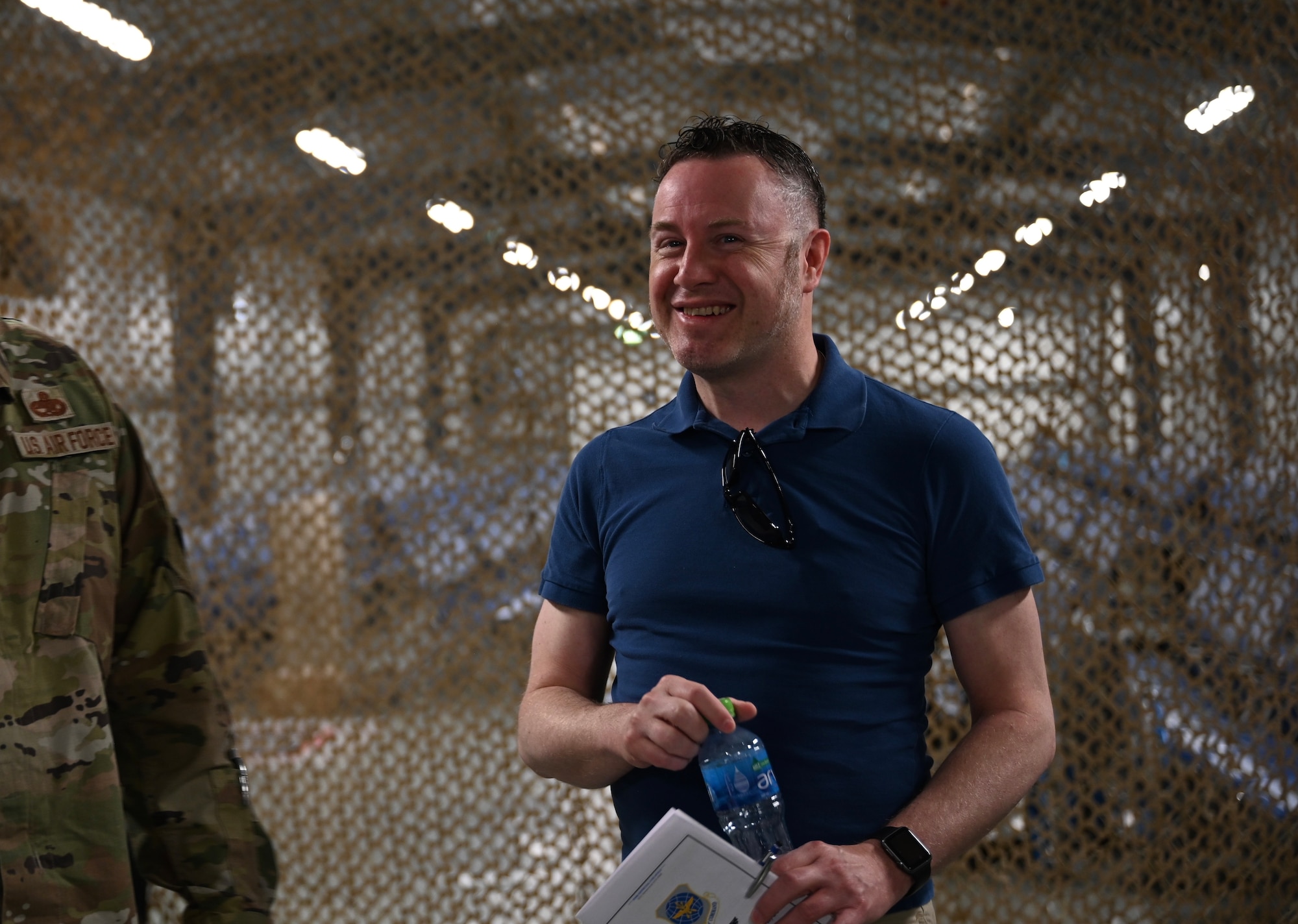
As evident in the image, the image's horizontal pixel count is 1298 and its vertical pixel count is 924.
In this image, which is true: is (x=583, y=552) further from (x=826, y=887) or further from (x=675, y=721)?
(x=826, y=887)

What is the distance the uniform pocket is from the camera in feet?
3.07

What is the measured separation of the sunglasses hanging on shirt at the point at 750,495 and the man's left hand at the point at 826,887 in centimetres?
35

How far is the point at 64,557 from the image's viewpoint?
0.95 m

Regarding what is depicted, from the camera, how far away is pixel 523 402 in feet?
8.48

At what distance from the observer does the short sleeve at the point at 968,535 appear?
118 centimetres

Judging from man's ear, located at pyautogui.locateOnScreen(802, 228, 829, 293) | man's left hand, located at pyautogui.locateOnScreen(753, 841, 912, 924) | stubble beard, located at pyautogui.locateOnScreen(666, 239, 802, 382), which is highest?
man's ear, located at pyautogui.locateOnScreen(802, 228, 829, 293)

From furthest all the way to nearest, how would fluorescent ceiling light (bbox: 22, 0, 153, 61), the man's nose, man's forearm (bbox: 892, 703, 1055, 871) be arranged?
fluorescent ceiling light (bbox: 22, 0, 153, 61) → the man's nose → man's forearm (bbox: 892, 703, 1055, 871)

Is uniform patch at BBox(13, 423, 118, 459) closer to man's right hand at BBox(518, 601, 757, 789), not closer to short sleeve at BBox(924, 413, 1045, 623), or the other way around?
man's right hand at BBox(518, 601, 757, 789)

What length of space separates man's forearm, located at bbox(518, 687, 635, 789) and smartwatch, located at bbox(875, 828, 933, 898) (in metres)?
0.32

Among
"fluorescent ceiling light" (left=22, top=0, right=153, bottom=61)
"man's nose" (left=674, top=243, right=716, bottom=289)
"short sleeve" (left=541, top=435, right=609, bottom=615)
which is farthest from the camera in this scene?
"fluorescent ceiling light" (left=22, top=0, right=153, bottom=61)

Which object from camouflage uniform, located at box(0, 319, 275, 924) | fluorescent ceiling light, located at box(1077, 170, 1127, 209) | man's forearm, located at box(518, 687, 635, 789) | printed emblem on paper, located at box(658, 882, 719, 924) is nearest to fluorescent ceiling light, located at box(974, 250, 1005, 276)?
fluorescent ceiling light, located at box(1077, 170, 1127, 209)

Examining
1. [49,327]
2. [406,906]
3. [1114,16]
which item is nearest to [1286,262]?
[1114,16]

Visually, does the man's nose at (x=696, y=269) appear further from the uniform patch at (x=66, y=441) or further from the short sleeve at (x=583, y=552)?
the uniform patch at (x=66, y=441)

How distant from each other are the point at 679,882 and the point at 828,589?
376 mm
